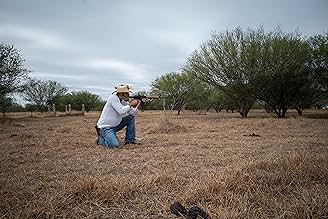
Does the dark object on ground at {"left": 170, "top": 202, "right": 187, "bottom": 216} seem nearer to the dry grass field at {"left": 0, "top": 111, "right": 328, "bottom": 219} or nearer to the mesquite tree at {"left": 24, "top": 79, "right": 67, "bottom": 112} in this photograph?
the dry grass field at {"left": 0, "top": 111, "right": 328, "bottom": 219}

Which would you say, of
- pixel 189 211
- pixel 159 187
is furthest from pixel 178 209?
pixel 159 187

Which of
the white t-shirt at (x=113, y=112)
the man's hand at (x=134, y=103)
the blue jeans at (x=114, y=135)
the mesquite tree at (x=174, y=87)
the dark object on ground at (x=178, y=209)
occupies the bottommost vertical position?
the dark object on ground at (x=178, y=209)

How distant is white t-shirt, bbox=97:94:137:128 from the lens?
6745 millimetres

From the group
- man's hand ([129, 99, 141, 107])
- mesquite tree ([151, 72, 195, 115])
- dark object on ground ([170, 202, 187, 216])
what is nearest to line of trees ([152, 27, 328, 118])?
mesquite tree ([151, 72, 195, 115])

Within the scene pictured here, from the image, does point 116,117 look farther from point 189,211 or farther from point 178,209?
point 189,211

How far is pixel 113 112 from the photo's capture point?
704 cm

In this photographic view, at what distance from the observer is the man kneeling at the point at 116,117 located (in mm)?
6727

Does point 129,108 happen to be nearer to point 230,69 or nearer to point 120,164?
point 120,164

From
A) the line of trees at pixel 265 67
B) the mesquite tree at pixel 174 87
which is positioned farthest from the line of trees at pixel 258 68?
the mesquite tree at pixel 174 87

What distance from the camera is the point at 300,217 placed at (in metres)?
2.33

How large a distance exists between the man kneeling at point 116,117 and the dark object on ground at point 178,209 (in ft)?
13.3

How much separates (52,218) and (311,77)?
2573 cm

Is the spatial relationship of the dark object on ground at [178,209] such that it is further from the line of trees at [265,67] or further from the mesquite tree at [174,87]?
the mesquite tree at [174,87]

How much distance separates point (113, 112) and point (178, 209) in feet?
15.6
